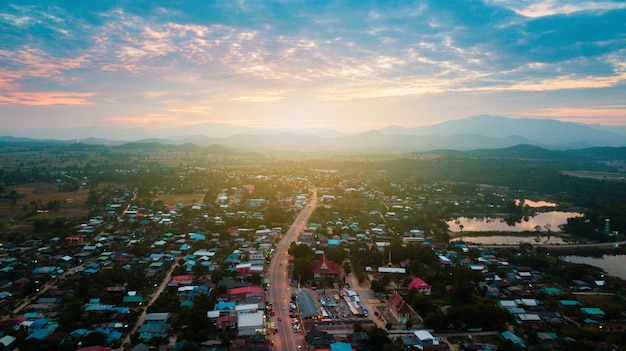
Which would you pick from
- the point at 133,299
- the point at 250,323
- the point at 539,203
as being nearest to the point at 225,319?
the point at 250,323

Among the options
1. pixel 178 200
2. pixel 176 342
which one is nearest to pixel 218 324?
A: pixel 176 342

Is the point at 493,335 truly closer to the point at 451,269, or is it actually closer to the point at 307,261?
the point at 451,269

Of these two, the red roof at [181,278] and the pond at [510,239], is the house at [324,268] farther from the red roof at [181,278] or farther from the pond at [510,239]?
the pond at [510,239]

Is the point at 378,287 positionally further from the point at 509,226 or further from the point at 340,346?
the point at 509,226

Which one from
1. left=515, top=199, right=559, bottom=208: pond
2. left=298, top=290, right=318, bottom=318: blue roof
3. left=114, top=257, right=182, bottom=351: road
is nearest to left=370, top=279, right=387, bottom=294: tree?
left=298, top=290, right=318, bottom=318: blue roof

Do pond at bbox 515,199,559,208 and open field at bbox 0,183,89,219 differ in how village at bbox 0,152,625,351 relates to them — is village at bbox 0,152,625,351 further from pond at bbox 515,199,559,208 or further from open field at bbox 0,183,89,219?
pond at bbox 515,199,559,208

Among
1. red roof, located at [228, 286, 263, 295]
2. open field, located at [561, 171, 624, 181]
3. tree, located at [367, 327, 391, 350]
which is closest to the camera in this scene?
tree, located at [367, 327, 391, 350]
